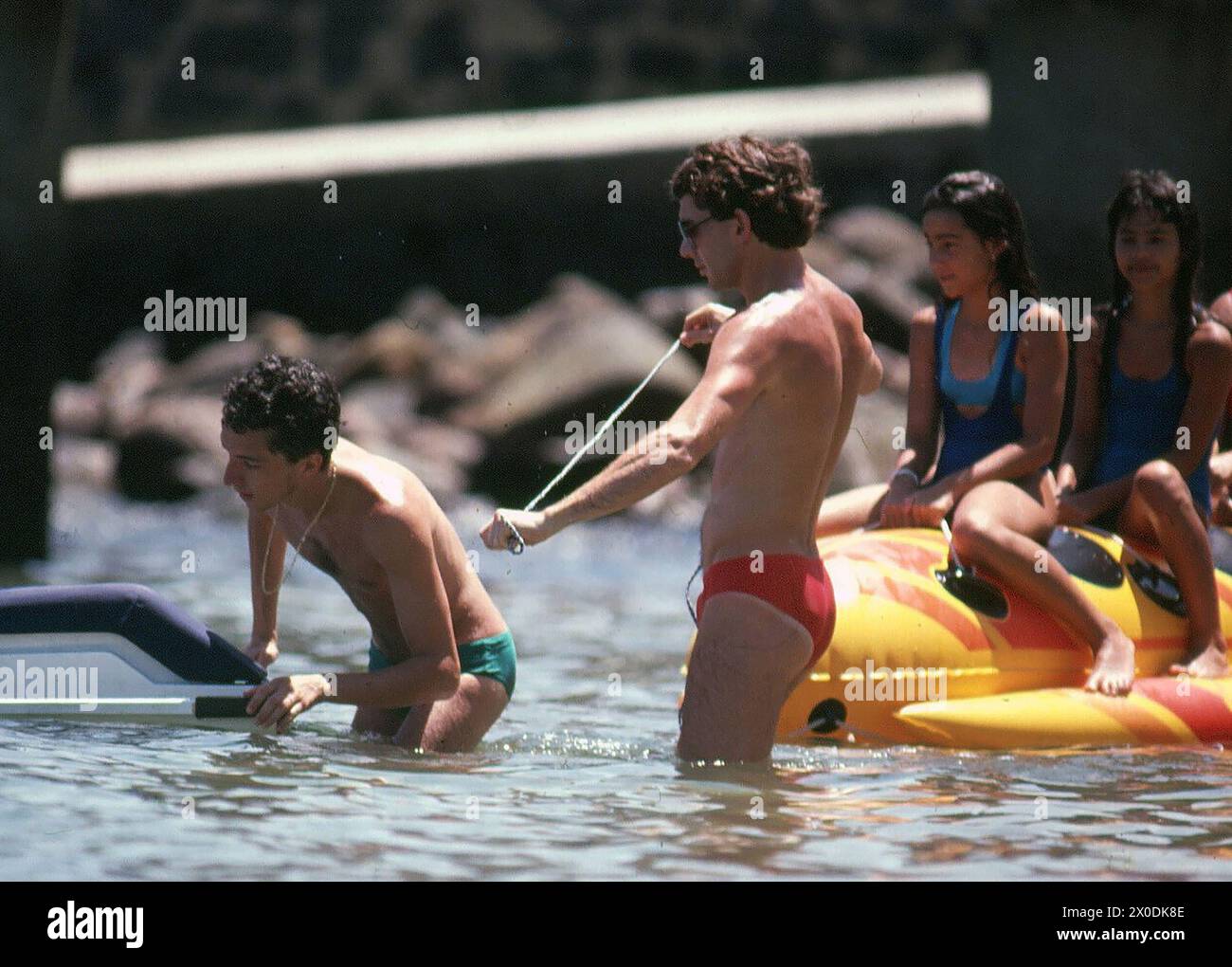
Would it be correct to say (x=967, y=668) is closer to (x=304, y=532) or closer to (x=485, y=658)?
(x=485, y=658)

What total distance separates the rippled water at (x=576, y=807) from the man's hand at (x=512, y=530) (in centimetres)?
71

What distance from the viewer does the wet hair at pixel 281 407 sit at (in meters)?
5.09

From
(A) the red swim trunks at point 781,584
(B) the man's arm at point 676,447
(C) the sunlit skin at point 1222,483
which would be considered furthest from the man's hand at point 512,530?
(C) the sunlit skin at point 1222,483

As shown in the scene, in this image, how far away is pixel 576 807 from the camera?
205 inches

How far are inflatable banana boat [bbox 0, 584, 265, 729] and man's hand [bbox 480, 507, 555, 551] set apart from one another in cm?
116

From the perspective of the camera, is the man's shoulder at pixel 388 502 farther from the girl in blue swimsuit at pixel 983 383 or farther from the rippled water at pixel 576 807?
the girl in blue swimsuit at pixel 983 383

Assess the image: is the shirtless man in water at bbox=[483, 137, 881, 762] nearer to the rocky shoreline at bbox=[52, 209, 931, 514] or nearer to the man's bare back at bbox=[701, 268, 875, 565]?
the man's bare back at bbox=[701, 268, 875, 565]

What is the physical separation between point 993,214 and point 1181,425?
0.99 metres

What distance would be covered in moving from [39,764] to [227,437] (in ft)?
3.50

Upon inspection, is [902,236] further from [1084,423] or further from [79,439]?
[1084,423]

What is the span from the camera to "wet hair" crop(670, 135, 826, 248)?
4973 millimetres

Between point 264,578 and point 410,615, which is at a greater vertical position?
point 264,578

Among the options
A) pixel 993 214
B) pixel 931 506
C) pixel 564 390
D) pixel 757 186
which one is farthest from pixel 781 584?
pixel 564 390

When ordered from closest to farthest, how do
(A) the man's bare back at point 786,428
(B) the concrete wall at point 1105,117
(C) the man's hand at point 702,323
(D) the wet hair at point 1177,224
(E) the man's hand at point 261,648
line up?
(A) the man's bare back at point 786,428 < (C) the man's hand at point 702,323 < (E) the man's hand at point 261,648 < (D) the wet hair at point 1177,224 < (B) the concrete wall at point 1105,117
